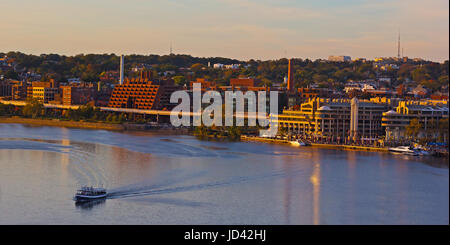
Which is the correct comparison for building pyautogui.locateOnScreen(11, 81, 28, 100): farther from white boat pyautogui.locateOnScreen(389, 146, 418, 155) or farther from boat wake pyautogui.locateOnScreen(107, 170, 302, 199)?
boat wake pyautogui.locateOnScreen(107, 170, 302, 199)

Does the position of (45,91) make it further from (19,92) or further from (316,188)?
(316,188)

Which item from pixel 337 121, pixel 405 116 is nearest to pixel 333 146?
pixel 337 121

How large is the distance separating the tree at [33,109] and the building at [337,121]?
8.78 m

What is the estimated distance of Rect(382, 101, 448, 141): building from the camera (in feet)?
39.8

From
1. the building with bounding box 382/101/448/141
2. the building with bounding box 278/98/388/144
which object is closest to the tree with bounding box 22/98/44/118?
the building with bounding box 278/98/388/144

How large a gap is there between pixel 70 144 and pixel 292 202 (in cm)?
610

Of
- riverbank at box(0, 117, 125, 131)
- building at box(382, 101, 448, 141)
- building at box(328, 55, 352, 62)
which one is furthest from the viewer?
building at box(328, 55, 352, 62)

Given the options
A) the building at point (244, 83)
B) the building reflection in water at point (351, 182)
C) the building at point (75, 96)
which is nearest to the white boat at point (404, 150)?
the building reflection in water at point (351, 182)

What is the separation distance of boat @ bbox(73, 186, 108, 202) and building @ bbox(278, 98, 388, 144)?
6.59m

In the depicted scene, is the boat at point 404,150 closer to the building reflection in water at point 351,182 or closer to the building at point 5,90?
the building reflection in water at point 351,182

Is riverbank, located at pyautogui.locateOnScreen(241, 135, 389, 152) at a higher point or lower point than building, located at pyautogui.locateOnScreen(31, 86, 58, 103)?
lower

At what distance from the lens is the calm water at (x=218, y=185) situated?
20.0 feet
